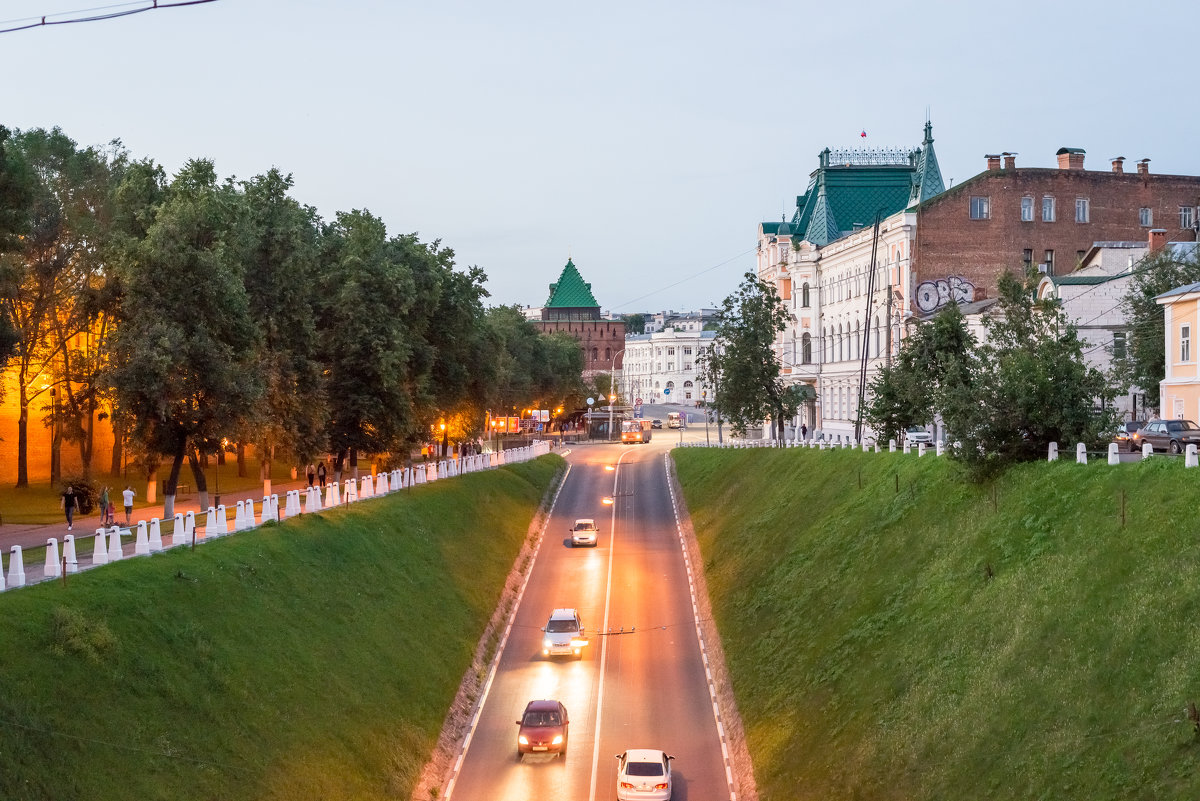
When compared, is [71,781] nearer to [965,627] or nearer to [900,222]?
[965,627]

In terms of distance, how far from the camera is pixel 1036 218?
78.8 m

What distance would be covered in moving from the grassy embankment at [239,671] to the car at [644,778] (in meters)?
5.28

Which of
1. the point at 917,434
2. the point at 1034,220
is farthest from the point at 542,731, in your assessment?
the point at 1034,220

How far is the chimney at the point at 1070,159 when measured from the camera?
81.3 metres

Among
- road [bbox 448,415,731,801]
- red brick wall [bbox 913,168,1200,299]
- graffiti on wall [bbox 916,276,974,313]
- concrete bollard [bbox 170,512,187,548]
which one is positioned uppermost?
red brick wall [bbox 913,168,1200,299]

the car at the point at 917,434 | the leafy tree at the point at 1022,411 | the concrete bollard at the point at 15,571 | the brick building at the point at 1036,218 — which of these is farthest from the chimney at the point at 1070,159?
the concrete bollard at the point at 15,571

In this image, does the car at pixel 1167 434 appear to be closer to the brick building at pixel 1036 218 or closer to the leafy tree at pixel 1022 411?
the leafy tree at pixel 1022 411

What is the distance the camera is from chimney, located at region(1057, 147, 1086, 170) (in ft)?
267

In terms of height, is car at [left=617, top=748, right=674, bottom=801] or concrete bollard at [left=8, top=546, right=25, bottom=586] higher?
concrete bollard at [left=8, top=546, right=25, bottom=586]

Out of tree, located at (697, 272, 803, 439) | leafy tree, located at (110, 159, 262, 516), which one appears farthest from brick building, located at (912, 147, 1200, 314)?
leafy tree, located at (110, 159, 262, 516)

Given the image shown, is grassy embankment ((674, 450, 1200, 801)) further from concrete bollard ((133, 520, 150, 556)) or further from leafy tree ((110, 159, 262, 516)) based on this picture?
leafy tree ((110, 159, 262, 516))

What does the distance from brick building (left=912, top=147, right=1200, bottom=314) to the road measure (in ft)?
80.4

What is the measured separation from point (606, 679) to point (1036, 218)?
4870cm

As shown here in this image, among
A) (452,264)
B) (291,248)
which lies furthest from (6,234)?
(452,264)
